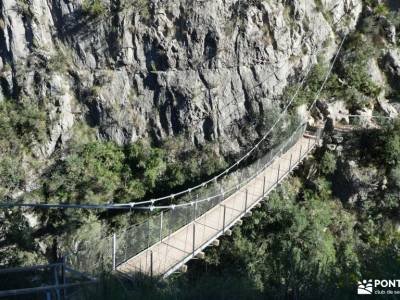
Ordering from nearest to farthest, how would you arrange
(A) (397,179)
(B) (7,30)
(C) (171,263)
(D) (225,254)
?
(C) (171,263) → (D) (225,254) → (A) (397,179) → (B) (7,30)

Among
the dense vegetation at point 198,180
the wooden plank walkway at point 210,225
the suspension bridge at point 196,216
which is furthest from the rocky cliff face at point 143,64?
the wooden plank walkway at point 210,225

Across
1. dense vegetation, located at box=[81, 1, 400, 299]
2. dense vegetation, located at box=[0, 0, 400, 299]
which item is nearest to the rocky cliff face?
dense vegetation, located at box=[0, 0, 400, 299]

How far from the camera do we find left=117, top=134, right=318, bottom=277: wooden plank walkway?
5887 millimetres

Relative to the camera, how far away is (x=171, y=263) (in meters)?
5.99

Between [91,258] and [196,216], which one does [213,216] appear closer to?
[196,216]

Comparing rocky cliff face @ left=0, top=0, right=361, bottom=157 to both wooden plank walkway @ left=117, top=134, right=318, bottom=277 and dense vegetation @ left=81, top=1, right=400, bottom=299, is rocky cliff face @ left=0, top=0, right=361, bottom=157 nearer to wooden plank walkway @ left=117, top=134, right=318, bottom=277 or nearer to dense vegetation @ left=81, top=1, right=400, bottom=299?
wooden plank walkway @ left=117, top=134, right=318, bottom=277

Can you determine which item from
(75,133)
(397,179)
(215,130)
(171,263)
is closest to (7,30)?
(75,133)

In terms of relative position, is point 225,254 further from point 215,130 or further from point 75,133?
point 75,133

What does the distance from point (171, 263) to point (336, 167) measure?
602cm

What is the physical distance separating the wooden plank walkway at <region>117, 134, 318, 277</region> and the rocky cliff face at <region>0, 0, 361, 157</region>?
184 centimetres

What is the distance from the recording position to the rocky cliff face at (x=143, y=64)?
34.9 ft

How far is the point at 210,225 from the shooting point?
7.14m

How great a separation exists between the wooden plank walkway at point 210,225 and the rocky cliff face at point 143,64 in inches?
72.3

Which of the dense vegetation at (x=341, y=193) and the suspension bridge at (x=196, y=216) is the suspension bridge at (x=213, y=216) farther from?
the dense vegetation at (x=341, y=193)
